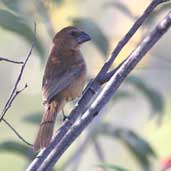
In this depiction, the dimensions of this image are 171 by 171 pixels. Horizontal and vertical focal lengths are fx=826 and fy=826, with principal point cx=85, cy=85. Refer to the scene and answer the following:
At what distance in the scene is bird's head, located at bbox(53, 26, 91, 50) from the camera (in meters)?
4.73

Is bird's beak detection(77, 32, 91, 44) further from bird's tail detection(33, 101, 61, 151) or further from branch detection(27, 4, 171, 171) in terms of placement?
branch detection(27, 4, 171, 171)

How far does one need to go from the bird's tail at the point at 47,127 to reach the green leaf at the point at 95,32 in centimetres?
43

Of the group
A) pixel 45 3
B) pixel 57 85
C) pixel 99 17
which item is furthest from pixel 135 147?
pixel 99 17

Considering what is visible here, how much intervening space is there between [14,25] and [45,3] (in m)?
0.89

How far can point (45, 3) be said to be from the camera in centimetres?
459

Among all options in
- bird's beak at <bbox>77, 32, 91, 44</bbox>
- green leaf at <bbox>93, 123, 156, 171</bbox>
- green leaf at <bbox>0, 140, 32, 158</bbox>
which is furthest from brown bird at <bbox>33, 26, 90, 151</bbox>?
green leaf at <bbox>93, 123, 156, 171</bbox>

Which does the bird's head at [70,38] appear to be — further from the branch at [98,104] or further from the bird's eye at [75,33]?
the branch at [98,104]

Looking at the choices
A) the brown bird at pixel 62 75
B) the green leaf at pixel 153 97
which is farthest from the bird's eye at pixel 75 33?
the green leaf at pixel 153 97

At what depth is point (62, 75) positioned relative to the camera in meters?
4.40

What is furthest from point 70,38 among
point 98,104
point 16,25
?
point 98,104

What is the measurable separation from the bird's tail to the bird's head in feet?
2.16

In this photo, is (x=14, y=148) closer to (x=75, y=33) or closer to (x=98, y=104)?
(x=75, y=33)

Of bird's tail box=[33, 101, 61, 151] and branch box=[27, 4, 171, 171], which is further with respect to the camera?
bird's tail box=[33, 101, 61, 151]

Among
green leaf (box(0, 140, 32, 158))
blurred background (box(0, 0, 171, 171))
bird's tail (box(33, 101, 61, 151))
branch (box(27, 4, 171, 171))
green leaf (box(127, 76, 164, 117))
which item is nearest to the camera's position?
branch (box(27, 4, 171, 171))
